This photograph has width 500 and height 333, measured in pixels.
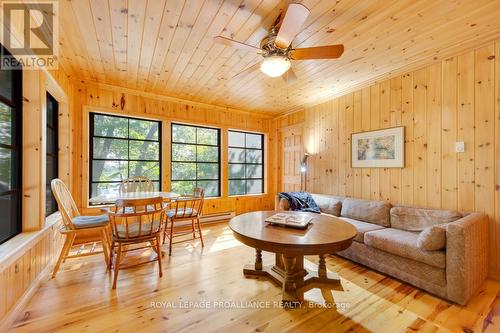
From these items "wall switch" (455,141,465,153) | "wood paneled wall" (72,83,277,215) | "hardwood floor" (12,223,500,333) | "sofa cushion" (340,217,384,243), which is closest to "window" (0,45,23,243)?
"hardwood floor" (12,223,500,333)

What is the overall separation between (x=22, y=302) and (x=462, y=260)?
11.8 feet

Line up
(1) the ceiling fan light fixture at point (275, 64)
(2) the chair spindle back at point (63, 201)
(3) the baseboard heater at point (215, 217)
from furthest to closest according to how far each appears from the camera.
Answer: (3) the baseboard heater at point (215, 217)
(2) the chair spindle back at point (63, 201)
(1) the ceiling fan light fixture at point (275, 64)

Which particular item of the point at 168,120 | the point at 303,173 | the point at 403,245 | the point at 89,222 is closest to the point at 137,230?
the point at 89,222

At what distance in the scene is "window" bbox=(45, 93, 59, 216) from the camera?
108 inches

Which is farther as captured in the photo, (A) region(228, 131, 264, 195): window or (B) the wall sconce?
(A) region(228, 131, 264, 195): window

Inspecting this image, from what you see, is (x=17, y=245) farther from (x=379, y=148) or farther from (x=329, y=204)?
(x=379, y=148)

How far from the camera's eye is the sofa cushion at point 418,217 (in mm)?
2350

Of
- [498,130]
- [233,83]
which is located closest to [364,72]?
[498,130]

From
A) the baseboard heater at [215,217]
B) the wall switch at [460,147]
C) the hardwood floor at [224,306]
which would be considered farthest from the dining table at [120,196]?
the wall switch at [460,147]

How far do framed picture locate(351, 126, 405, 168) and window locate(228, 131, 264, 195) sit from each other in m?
2.25

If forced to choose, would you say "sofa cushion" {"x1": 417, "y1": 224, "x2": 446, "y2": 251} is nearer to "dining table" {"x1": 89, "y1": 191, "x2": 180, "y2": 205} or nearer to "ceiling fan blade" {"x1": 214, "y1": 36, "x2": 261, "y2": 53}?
"ceiling fan blade" {"x1": 214, "y1": 36, "x2": 261, "y2": 53}

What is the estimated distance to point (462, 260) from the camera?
1.79m

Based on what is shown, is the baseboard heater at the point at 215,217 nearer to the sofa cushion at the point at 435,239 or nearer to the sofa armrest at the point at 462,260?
the sofa cushion at the point at 435,239

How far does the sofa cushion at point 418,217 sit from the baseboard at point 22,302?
3748 millimetres
